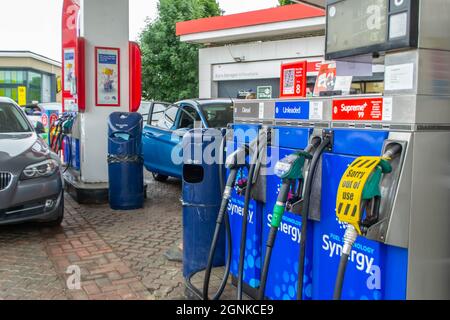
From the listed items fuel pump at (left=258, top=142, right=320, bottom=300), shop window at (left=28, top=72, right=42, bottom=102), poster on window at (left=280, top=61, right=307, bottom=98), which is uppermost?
shop window at (left=28, top=72, right=42, bottom=102)

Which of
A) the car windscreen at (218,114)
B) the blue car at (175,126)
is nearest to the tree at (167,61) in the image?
the blue car at (175,126)

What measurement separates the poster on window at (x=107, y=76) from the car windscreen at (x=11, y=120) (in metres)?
1.48

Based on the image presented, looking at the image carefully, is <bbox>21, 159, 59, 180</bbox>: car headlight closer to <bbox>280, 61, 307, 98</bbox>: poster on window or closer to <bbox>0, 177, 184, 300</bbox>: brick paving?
<bbox>0, 177, 184, 300</bbox>: brick paving

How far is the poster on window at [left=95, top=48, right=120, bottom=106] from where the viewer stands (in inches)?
314

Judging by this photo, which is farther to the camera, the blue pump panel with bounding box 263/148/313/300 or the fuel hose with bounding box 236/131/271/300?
the fuel hose with bounding box 236/131/271/300

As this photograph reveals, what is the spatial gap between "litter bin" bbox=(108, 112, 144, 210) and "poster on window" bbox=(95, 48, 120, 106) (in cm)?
91

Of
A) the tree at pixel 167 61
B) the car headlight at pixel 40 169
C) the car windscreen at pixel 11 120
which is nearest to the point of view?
the car headlight at pixel 40 169

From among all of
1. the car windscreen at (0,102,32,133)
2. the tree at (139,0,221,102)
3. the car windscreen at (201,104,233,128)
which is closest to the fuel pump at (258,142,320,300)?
the car windscreen at (0,102,32,133)

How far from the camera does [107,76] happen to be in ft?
26.4

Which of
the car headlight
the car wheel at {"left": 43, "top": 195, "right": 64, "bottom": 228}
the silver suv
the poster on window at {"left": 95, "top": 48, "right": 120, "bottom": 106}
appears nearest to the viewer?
the silver suv

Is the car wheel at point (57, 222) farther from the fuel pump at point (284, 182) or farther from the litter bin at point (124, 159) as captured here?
the fuel pump at point (284, 182)

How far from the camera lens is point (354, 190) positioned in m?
2.26

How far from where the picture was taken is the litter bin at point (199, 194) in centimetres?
404

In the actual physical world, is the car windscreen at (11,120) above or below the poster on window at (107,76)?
below
